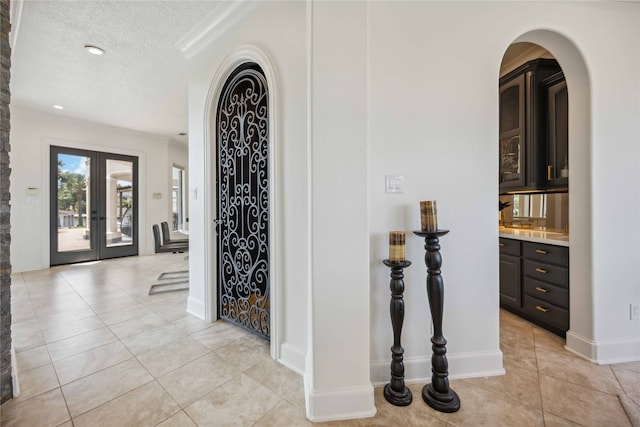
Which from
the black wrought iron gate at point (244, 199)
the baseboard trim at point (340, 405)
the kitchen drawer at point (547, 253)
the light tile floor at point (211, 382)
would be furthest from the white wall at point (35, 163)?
the kitchen drawer at point (547, 253)

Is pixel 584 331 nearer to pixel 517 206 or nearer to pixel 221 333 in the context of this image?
pixel 517 206

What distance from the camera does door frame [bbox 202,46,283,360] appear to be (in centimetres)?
190

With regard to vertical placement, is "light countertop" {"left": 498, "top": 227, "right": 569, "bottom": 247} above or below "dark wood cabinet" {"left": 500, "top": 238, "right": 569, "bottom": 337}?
above

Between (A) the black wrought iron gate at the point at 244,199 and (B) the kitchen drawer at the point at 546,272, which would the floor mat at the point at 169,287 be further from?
(B) the kitchen drawer at the point at 546,272

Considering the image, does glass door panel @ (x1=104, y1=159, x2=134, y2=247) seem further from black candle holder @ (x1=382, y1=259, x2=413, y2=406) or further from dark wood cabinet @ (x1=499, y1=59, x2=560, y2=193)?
dark wood cabinet @ (x1=499, y1=59, x2=560, y2=193)

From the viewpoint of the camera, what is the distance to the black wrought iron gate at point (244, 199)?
2.13 m

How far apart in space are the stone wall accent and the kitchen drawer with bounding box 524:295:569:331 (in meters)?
3.75

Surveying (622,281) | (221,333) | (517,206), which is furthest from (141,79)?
(622,281)

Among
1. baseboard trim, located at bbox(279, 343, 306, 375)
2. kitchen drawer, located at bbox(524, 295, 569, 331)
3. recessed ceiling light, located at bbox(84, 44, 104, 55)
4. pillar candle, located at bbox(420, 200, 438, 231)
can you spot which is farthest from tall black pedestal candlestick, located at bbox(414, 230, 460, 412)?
recessed ceiling light, located at bbox(84, 44, 104, 55)

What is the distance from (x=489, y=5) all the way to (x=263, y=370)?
9.41ft

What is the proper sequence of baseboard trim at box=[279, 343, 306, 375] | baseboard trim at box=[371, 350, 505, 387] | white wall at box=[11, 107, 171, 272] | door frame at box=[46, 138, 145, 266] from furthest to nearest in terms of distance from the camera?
door frame at box=[46, 138, 145, 266] → white wall at box=[11, 107, 171, 272] → baseboard trim at box=[279, 343, 306, 375] → baseboard trim at box=[371, 350, 505, 387]

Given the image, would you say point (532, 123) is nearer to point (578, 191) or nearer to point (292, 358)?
point (578, 191)

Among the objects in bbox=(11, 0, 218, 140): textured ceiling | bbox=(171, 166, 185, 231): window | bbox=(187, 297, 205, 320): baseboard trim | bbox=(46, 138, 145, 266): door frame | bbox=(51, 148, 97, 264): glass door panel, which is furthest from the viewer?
bbox=(171, 166, 185, 231): window

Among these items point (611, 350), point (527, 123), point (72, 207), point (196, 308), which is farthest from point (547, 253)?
point (72, 207)
